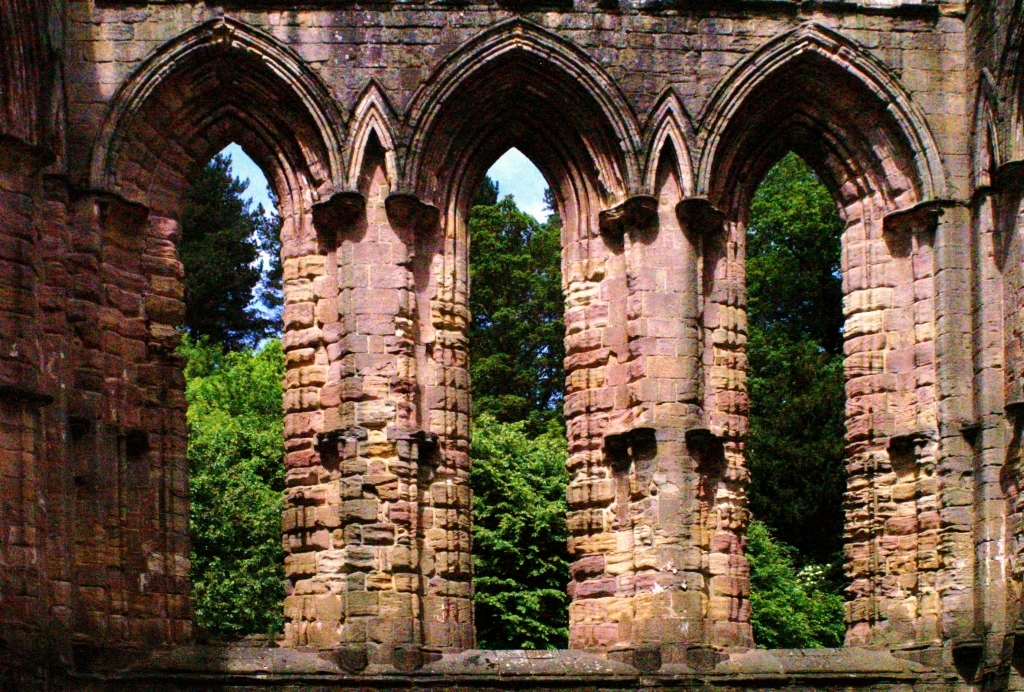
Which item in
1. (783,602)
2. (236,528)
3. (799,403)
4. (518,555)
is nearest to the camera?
(518,555)

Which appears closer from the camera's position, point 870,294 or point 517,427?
point 870,294

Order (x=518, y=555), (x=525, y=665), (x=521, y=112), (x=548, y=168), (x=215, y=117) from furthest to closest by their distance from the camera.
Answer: (x=518, y=555)
(x=548, y=168)
(x=521, y=112)
(x=215, y=117)
(x=525, y=665)

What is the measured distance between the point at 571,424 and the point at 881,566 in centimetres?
300

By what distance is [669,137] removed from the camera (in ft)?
59.3

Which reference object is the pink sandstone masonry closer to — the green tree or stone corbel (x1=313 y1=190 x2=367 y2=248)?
stone corbel (x1=313 y1=190 x2=367 y2=248)

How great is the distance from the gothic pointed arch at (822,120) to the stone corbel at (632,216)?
0.51 metres

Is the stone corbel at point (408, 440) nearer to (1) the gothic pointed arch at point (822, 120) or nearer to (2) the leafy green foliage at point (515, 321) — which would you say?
(1) the gothic pointed arch at point (822, 120)

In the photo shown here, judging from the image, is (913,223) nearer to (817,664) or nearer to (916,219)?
(916,219)

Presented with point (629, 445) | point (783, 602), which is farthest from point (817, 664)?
point (783, 602)

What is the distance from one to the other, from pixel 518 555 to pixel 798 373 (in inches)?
250

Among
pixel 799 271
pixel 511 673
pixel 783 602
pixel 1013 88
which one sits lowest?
pixel 511 673

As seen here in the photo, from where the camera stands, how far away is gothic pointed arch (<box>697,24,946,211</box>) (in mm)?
18203

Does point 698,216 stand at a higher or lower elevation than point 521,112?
lower

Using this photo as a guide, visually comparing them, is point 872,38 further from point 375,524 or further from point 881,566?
point 375,524
